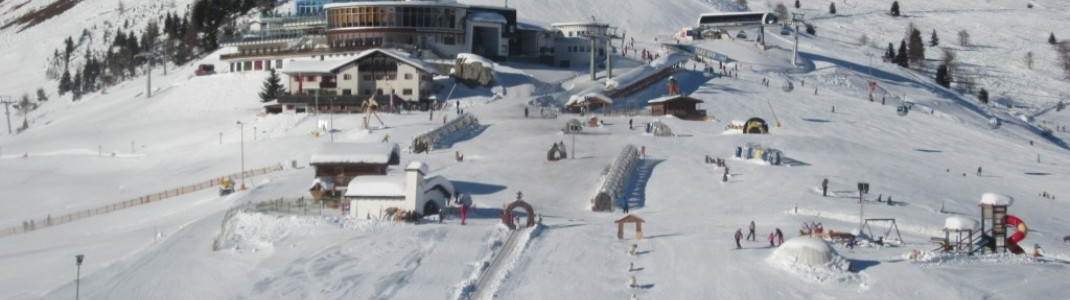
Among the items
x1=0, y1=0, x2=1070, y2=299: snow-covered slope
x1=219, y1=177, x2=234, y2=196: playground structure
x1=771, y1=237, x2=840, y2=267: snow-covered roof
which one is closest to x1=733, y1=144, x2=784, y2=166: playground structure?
x1=0, y1=0, x2=1070, y2=299: snow-covered slope

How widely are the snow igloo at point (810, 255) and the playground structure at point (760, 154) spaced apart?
17.2m

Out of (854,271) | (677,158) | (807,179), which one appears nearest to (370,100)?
(677,158)

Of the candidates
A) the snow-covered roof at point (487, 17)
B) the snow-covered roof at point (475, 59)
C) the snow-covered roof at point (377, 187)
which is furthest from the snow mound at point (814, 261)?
the snow-covered roof at point (487, 17)

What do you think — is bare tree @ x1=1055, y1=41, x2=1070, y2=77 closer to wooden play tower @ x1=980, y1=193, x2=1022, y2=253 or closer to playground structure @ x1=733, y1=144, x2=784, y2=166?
playground structure @ x1=733, y1=144, x2=784, y2=166

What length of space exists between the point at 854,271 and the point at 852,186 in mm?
14656

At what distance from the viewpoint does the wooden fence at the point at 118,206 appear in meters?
46.7

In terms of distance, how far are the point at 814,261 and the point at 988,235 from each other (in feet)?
19.0

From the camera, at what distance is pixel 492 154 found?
52.6 metres

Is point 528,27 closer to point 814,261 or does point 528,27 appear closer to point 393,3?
point 393,3

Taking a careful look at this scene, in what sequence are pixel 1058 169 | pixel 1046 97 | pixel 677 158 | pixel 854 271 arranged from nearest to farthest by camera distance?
pixel 854 271 < pixel 677 158 < pixel 1058 169 < pixel 1046 97

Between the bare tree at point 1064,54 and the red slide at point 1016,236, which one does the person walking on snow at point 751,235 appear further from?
the bare tree at point 1064,54

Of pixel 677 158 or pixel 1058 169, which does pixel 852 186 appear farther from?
pixel 1058 169

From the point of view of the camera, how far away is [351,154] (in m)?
44.7

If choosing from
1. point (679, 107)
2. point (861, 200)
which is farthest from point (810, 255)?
point (679, 107)
